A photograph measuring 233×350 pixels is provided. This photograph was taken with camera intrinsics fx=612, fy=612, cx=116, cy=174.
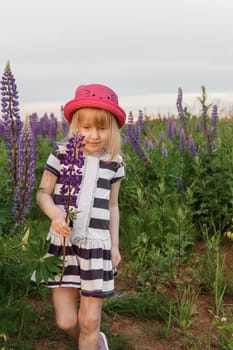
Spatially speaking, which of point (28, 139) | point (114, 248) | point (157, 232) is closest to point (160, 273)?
point (157, 232)

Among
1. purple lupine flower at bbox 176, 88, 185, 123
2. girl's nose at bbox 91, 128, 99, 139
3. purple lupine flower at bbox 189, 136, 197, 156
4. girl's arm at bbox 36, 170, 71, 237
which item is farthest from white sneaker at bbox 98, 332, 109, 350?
purple lupine flower at bbox 176, 88, 185, 123

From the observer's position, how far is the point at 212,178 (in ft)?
17.9

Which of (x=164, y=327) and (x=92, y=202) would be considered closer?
(x=92, y=202)

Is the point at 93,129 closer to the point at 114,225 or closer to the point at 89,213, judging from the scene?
the point at 89,213

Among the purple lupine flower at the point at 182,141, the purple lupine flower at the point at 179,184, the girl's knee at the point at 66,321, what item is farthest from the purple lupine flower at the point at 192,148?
the girl's knee at the point at 66,321

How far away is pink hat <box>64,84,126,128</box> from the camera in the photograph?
3.19m

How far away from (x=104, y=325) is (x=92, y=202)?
1033mm

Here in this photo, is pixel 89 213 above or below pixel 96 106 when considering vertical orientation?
below

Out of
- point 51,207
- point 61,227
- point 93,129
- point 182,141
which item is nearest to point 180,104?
point 182,141

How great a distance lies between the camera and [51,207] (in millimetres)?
3096

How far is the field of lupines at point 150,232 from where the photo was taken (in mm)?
2994

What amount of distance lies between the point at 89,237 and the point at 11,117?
2.42 ft

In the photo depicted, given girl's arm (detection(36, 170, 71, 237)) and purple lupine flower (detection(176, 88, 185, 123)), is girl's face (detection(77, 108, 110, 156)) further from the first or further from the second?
purple lupine flower (detection(176, 88, 185, 123))

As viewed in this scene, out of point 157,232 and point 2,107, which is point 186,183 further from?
point 2,107
